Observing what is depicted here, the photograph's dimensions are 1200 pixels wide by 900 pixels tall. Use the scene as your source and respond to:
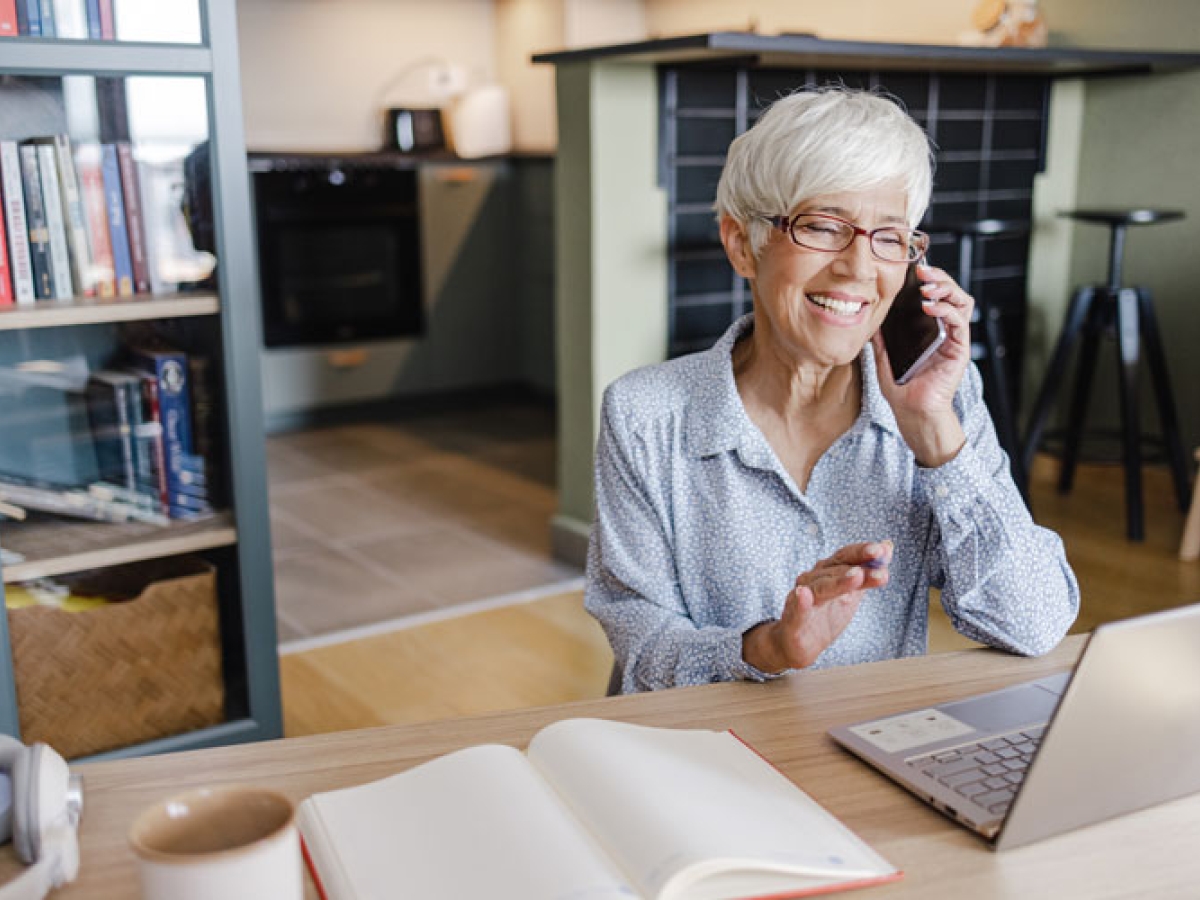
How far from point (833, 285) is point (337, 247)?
12.9ft

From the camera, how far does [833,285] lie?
129cm

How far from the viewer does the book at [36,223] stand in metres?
2.05

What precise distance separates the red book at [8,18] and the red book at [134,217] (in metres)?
0.27

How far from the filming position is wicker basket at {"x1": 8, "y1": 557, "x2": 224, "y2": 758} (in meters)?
2.12

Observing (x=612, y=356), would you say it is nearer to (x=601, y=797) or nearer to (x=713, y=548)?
(x=713, y=548)

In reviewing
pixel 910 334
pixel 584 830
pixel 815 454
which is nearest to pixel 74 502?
pixel 815 454

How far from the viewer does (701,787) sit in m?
0.84

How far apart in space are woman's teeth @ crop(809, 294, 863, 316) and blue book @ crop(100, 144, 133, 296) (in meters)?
1.34

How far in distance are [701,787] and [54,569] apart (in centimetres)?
160

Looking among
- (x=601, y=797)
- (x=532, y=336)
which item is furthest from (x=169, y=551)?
(x=532, y=336)

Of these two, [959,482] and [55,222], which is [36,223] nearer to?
[55,222]

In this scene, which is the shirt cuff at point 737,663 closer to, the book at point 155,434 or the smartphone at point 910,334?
the smartphone at point 910,334

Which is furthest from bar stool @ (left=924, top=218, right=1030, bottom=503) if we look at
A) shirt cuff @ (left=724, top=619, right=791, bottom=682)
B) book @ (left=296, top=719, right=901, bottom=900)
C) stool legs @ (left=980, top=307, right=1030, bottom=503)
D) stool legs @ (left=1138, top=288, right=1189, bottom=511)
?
book @ (left=296, top=719, right=901, bottom=900)

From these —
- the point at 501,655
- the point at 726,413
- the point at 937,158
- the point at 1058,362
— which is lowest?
the point at 501,655
